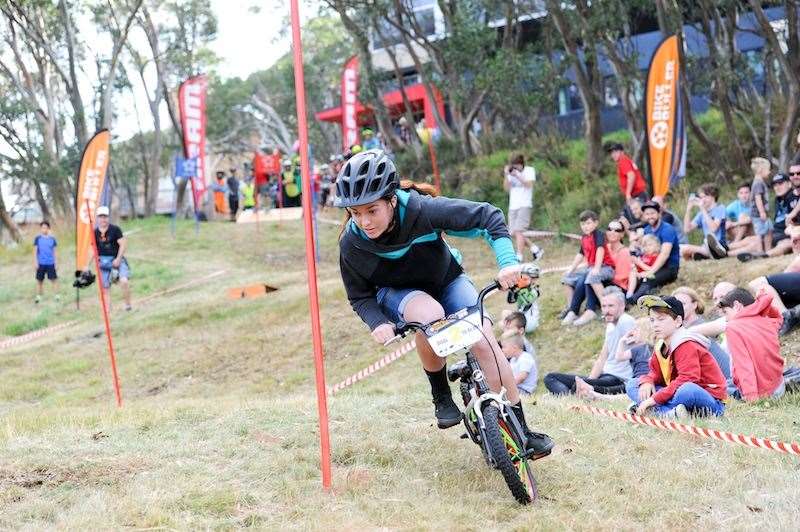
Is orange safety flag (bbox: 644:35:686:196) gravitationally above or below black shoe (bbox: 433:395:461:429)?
above

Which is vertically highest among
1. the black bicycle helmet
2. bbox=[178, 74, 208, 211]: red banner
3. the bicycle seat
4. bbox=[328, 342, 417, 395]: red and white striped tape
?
bbox=[178, 74, 208, 211]: red banner

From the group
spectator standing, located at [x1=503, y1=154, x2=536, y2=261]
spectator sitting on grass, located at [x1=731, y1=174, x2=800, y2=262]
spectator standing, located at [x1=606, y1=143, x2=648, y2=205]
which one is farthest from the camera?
spectator standing, located at [x1=503, y1=154, x2=536, y2=261]

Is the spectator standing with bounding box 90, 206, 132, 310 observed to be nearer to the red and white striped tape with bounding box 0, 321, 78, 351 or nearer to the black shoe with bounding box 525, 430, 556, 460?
the red and white striped tape with bounding box 0, 321, 78, 351

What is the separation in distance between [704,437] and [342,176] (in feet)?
10.6

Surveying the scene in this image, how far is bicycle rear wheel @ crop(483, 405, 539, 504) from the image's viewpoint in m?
5.27

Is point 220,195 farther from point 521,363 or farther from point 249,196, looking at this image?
point 521,363

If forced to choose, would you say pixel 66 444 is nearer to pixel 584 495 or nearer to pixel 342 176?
pixel 342 176

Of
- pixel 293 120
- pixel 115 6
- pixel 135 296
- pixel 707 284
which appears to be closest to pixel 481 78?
pixel 135 296

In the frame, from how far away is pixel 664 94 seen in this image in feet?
54.0

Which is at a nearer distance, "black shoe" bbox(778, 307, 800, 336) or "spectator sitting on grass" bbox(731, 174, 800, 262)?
"black shoe" bbox(778, 307, 800, 336)

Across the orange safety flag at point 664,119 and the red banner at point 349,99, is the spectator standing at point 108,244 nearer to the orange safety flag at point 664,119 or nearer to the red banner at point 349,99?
the orange safety flag at point 664,119

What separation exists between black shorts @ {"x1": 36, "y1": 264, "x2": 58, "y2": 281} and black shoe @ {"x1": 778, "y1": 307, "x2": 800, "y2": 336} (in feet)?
57.0

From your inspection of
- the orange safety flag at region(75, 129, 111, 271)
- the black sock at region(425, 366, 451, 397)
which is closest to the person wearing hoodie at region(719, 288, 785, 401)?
the black sock at region(425, 366, 451, 397)

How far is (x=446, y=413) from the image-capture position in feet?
19.8
